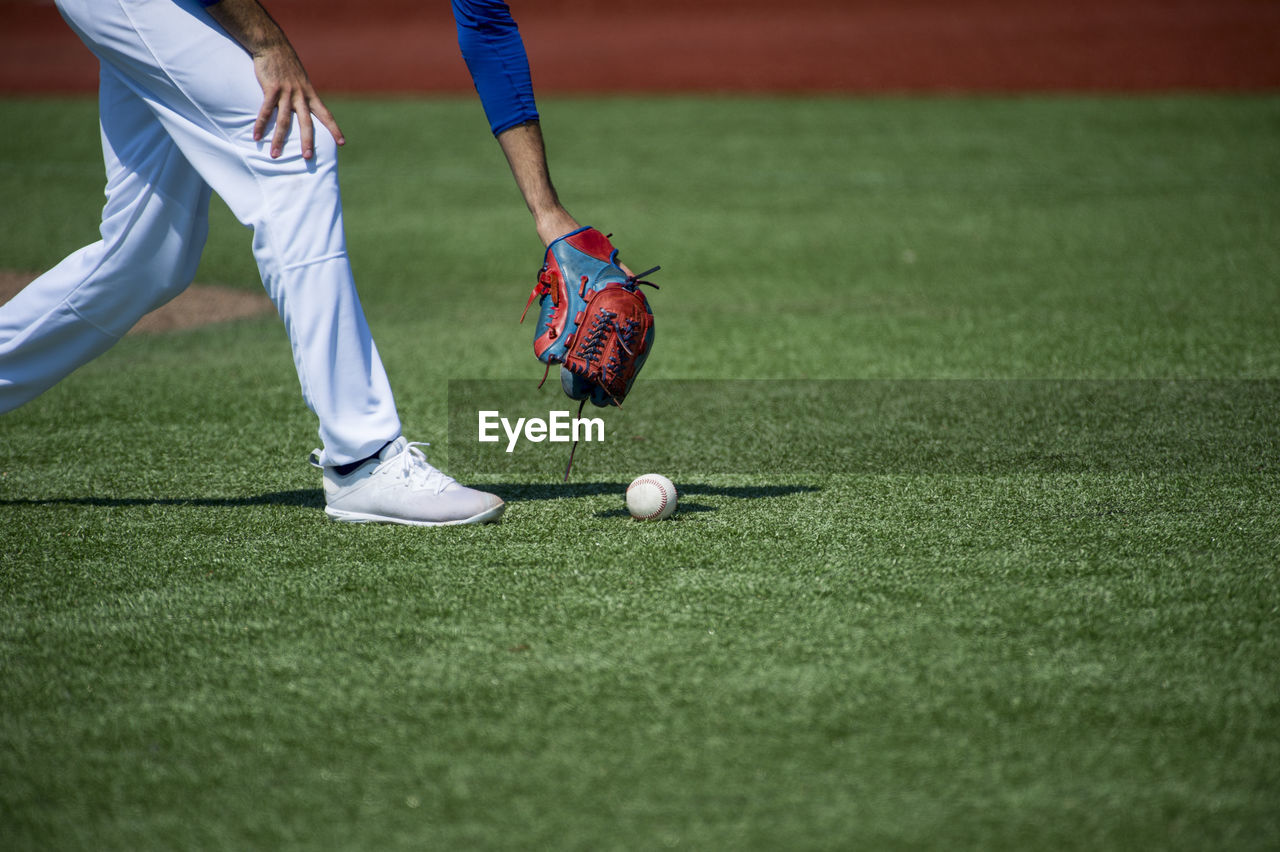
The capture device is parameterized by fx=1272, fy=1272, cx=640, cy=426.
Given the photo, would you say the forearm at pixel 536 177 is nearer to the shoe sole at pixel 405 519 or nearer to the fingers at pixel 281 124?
the fingers at pixel 281 124

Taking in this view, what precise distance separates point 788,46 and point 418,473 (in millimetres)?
17146

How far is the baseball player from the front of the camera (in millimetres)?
2854

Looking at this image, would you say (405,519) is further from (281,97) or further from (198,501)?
(281,97)

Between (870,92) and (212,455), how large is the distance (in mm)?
15037

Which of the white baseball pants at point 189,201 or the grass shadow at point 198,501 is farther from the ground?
the white baseball pants at point 189,201

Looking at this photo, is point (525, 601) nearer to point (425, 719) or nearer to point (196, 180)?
point (425, 719)

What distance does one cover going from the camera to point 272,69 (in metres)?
2.87

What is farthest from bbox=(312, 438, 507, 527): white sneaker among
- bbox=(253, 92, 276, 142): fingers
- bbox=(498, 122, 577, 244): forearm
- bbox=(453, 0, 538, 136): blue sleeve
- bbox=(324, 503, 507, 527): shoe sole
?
bbox=(453, 0, 538, 136): blue sleeve

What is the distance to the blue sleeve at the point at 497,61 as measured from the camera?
3.14 meters

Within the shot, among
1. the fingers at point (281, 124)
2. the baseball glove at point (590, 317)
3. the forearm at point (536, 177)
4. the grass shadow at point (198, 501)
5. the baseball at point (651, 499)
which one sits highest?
the fingers at point (281, 124)

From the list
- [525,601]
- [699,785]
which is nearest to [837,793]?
[699,785]

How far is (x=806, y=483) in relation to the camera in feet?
11.4

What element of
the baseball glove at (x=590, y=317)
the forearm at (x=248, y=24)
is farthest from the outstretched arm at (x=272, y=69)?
the baseball glove at (x=590, y=317)

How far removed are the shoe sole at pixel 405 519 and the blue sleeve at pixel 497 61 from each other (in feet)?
3.17
